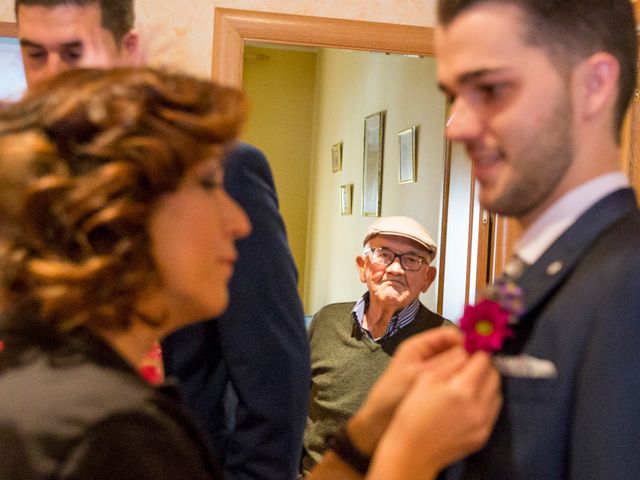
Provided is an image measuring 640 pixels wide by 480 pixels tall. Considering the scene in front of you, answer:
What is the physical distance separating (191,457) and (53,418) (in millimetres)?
133

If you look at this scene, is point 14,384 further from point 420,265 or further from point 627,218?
point 420,265

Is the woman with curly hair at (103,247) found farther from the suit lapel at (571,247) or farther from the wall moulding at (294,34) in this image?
the wall moulding at (294,34)

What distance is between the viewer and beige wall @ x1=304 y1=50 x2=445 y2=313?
397 centimetres

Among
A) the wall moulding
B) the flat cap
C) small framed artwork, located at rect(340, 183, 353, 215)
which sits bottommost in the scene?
the flat cap

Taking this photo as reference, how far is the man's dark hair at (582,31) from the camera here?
0.94 m

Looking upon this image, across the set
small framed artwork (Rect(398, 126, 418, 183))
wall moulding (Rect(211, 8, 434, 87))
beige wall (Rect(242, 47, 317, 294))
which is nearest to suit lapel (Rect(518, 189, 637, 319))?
wall moulding (Rect(211, 8, 434, 87))

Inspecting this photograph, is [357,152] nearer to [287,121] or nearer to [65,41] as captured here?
[287,121]

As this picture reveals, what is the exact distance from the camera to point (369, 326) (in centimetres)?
282

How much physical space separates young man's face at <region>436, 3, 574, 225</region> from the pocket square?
18 cm

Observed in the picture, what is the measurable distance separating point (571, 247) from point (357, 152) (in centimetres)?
454

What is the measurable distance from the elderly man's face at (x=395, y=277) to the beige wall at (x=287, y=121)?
13.4ft

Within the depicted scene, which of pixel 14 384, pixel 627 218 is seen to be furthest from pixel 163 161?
pixel 627 218

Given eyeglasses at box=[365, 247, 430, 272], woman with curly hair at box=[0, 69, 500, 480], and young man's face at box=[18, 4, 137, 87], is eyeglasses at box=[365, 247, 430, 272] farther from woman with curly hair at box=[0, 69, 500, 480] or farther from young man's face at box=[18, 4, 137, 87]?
woman with curly hair at box=[0, 69, 500, 480]

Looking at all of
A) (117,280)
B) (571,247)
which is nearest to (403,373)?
(571,247)
